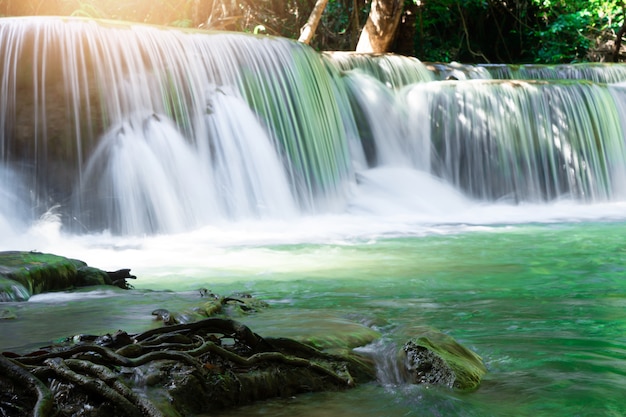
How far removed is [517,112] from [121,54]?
5.90 metres

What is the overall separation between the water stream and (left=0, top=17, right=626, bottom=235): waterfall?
2 centimetres

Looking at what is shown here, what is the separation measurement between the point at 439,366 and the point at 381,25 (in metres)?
13.8

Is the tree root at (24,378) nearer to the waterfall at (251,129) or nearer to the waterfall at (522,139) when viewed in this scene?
the waterfall at (251,129)

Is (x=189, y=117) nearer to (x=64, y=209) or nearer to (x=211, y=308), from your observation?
(x=64, y=209)

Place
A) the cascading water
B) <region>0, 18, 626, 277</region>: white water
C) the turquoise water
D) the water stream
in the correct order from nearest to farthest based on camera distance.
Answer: the turquoise water < the water stream < <region>0, 18, 626, 277</region>: white water < the cascading water

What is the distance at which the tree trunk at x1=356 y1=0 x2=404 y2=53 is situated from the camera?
16.3 meters

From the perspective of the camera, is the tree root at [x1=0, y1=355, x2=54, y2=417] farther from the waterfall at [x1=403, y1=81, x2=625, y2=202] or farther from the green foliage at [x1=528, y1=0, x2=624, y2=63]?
the green foliage at [x1=528, y1=0, x2=624, y2=63]

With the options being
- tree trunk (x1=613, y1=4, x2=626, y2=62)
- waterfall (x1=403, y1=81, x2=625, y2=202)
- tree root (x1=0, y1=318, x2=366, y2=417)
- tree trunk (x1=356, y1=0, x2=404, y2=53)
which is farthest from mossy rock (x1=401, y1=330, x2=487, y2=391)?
tree trunk (x1=613, y1=4, x2=626, y2=62)

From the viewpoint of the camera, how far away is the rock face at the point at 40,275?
446 centimetres

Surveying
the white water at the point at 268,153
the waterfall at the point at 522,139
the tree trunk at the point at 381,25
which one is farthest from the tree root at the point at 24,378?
the tree trunk at the point at 381,25

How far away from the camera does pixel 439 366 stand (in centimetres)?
314

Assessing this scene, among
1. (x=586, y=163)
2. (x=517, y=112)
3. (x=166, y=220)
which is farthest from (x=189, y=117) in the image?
(x=586, y=163)

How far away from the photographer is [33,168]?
879cm

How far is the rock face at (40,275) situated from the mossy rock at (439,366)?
2047 millimetres
